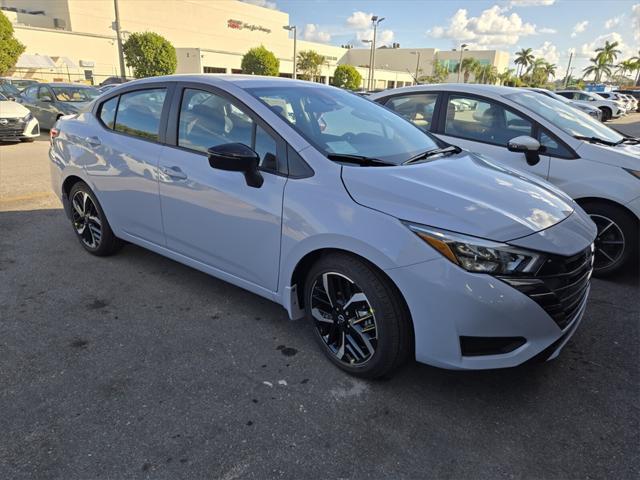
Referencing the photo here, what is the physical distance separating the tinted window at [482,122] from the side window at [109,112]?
3280mm

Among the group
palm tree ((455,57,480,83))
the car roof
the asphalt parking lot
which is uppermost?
palm tree ((455,57,480,83))

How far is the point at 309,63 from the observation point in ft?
242

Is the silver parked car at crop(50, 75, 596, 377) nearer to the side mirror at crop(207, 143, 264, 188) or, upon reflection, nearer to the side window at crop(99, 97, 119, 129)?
the side mirror at crop(207, 143, 264, 188)

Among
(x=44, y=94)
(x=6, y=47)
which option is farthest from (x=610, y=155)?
(x=6, y=47)

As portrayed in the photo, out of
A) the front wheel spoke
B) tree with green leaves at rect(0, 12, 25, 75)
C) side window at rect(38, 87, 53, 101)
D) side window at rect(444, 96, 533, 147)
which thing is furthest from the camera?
tree with green leaves at rect(0, 12, 25, 75)

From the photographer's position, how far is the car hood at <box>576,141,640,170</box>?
398 cm

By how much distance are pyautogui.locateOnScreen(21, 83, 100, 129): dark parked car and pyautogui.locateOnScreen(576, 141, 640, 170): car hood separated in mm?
12223

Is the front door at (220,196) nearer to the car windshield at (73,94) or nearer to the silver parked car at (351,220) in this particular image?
the silver parked car at (351,220)

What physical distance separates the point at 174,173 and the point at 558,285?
8.27ft

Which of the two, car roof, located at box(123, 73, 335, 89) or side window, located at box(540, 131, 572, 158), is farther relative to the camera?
side window, located at box(540, 131, 572, 158)

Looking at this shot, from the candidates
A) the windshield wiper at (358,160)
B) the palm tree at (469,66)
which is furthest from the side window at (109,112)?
the palm tree at (469,66)

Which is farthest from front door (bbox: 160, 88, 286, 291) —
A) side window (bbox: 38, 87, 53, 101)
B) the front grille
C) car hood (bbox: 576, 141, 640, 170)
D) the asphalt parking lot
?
side window (bbox: 38, 87, 53, 101)

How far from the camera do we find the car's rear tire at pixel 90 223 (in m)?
4.14

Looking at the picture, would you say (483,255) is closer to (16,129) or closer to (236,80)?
(236,80)
